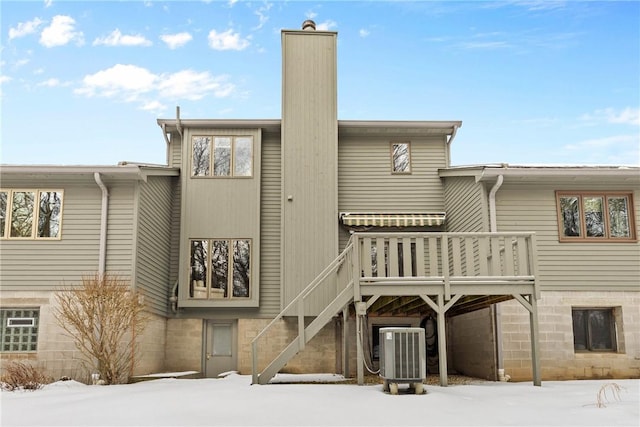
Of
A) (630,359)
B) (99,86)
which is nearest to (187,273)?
(630,359)

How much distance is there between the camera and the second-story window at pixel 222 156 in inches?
650

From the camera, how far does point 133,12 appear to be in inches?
1055

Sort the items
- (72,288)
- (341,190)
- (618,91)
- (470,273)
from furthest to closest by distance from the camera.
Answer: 1. (618,91)
2. (341,190)
3. (72,288)
4. (470,273)

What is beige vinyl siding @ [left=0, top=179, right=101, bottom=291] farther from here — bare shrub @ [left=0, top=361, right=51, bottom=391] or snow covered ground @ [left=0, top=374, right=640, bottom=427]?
snow covered ground @ [left=0, top=374, right=640, bottom=427]

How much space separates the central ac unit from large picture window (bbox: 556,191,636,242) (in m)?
6.44

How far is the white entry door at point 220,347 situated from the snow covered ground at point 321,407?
5.60 m

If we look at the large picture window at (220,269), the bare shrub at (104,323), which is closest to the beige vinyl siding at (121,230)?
the bare shrub at (104,323)

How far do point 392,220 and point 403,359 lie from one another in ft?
Answer: 22.9

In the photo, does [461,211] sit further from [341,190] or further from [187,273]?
[187,273]

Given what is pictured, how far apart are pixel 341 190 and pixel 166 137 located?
5175mm

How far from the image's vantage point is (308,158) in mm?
16391

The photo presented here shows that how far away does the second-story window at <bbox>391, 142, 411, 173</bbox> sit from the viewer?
16938 mm

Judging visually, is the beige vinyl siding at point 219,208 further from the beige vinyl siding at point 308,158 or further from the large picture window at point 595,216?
the large picture window at point 595,216

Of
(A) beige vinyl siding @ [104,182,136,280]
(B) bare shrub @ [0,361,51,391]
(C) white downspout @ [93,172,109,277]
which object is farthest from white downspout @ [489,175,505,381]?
(B) bare shrub @ [0,361,51,391]
